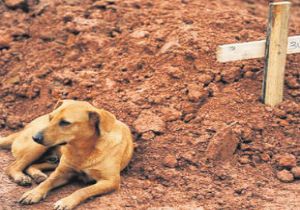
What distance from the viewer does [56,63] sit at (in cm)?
796

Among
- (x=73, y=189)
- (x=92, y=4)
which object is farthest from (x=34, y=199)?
(x=92, y=4)

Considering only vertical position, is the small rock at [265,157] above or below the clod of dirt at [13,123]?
below

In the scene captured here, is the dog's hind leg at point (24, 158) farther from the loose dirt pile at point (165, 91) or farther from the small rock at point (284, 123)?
the small rock at point (284, 123)

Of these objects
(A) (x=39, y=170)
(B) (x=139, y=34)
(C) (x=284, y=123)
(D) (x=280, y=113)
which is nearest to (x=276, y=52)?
(D) (x=280, y=113)

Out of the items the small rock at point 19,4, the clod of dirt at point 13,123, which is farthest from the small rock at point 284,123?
the small rock at point 19,4

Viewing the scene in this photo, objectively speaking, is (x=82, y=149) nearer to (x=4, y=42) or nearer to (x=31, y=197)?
(x=31, y=197)

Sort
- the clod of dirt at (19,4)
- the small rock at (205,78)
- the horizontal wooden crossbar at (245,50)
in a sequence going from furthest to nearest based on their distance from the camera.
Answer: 1. the clod of dirt at (19,4)
2. the small rock at (205,78)
3. the horizontal wooden crossbar at (245,50)

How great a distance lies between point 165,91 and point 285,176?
1702 mm

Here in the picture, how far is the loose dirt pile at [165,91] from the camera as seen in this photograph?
6.03m

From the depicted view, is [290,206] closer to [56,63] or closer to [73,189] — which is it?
[73,189]

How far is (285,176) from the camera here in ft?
20.2

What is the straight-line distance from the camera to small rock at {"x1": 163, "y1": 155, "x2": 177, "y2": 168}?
6297mm

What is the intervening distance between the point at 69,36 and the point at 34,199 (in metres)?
3.18

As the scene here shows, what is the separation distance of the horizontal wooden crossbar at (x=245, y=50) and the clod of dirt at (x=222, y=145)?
0.77 meters
